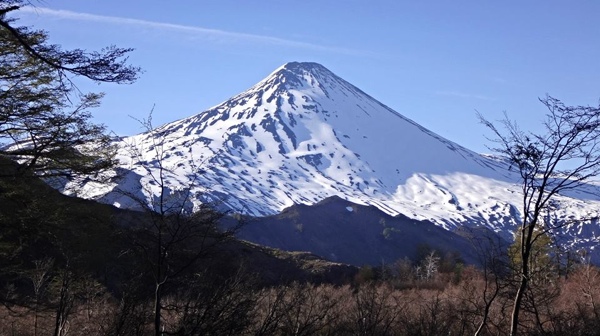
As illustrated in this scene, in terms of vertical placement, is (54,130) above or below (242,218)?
above

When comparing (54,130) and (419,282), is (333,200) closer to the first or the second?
(419,282)

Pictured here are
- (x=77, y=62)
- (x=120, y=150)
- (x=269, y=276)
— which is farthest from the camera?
(x=269, y=276)

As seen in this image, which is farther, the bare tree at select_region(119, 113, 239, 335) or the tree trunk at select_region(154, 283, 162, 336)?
the bare tree at select_region(119, 113, 239, 335)

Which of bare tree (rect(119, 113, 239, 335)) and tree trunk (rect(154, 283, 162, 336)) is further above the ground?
bare tree (rect(119, 113, 239, 335))

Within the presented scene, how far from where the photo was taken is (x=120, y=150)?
13367 mm

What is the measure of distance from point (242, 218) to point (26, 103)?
3.55m

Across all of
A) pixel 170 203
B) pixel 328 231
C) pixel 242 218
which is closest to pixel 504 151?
pixel 242 218

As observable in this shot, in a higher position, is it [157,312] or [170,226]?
[170,226]

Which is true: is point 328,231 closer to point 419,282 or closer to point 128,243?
point 419,282

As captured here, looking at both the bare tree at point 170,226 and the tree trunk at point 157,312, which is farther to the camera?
the bare tree at point 170,226

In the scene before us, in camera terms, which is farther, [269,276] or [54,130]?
[269,276]

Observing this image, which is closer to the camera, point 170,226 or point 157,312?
point 157,312

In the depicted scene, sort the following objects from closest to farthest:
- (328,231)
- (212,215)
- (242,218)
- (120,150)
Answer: (212,215) < (242,218) < (120,150) < (328,231)

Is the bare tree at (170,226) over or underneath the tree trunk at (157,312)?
over
